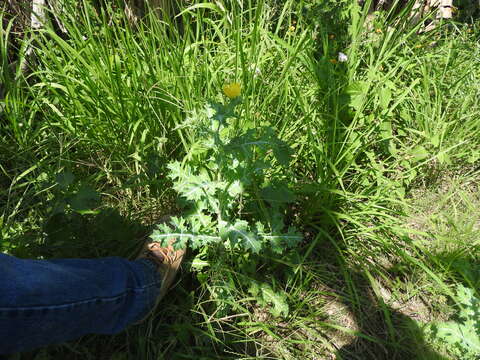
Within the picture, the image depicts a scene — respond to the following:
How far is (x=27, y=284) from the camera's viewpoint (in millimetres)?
851

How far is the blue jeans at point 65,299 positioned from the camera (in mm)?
828

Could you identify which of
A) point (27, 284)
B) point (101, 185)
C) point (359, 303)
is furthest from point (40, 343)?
point (359, 303)

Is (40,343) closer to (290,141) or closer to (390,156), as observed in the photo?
(290,141)

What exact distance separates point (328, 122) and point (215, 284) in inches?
36.9

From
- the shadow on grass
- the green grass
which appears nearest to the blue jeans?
the green grass

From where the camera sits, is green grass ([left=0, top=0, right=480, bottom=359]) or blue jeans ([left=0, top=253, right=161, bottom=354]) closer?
blue jeans ([left=0, top=253, right=161, bottom=354])

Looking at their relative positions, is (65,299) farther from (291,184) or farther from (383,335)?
(383,335)

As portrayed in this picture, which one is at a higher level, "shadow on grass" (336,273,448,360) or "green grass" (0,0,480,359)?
"green grass" (0,0,480,359)

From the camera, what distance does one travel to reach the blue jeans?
0.83 m

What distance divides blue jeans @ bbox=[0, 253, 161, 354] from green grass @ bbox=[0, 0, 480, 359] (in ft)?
0.61

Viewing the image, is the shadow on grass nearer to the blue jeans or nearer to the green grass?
the green grass

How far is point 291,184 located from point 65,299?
96 centimetres

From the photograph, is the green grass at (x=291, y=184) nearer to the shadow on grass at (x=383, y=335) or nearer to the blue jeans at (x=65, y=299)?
the shadow on grass at (x=383, y=335)

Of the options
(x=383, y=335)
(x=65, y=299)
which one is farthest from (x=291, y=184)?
(x=65, y=299)
